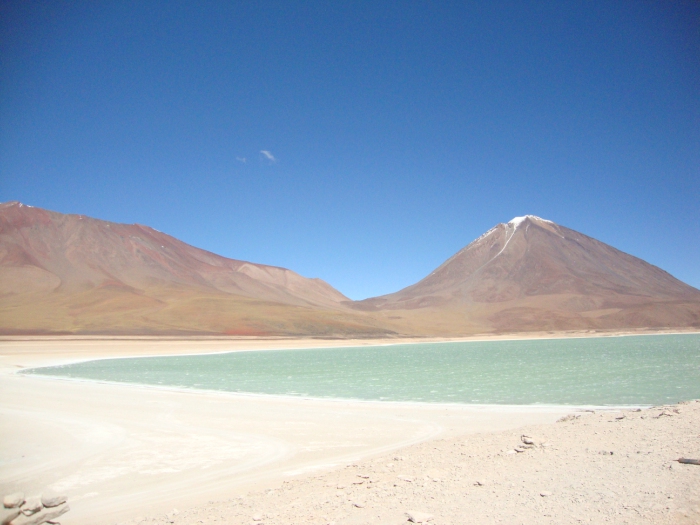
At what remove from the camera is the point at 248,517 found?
6.25m

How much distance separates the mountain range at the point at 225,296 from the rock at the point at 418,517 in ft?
285

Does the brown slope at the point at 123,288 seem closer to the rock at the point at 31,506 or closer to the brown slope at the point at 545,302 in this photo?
the brown slope at the point at 545,302

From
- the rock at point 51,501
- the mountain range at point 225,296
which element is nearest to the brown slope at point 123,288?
the mountain range at point 225,296

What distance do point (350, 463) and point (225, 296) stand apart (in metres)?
124

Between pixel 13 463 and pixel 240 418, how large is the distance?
5585mm

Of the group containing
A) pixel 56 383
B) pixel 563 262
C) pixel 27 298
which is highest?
pixel 563 262

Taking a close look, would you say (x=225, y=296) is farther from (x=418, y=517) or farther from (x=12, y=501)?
(x=418, y=517)

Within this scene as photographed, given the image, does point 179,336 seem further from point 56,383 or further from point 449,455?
point 449,455

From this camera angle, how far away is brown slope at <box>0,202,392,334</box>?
98250mm

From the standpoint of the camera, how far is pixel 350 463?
9.26 m

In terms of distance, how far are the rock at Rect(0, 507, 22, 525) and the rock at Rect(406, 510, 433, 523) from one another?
439 cm

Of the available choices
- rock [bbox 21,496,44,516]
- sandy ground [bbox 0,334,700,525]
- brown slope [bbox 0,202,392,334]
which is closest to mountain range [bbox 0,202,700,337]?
brown slope [bbox 0,202,392,334]

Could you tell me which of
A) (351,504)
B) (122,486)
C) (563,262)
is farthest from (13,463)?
(563,262)

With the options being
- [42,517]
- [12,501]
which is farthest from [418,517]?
[12,501]
